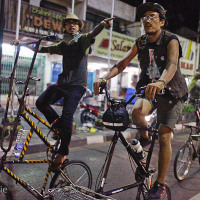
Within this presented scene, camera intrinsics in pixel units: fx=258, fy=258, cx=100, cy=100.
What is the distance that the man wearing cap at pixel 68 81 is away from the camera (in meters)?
3.16

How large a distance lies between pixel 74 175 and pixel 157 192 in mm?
1057

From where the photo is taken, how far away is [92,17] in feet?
57.5

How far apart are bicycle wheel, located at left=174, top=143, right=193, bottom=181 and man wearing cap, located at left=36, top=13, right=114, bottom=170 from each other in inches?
90.2

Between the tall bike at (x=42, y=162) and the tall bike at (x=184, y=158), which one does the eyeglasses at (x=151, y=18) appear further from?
the tall bike at (x=184, y=158)

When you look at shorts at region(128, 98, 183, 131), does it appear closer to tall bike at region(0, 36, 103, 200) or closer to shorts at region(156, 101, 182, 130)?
shorts at region(156, 101, 182, 130)

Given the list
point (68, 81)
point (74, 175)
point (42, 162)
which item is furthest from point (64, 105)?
point (74, 175)

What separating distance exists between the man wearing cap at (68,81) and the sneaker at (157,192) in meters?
1.07

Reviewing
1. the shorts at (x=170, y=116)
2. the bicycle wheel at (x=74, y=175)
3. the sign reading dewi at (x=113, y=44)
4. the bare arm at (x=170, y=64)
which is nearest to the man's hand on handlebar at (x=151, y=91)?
the bare arm at (x=170, y=64)

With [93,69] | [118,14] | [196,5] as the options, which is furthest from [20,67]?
[196,5]

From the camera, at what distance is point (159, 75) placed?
2.97 meters

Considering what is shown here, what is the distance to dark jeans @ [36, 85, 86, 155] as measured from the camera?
314 centimetres

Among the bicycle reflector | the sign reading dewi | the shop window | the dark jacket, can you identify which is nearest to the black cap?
the dark jacket

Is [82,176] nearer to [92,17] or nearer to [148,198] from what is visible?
[148,198]

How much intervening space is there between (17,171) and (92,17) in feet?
48.7
